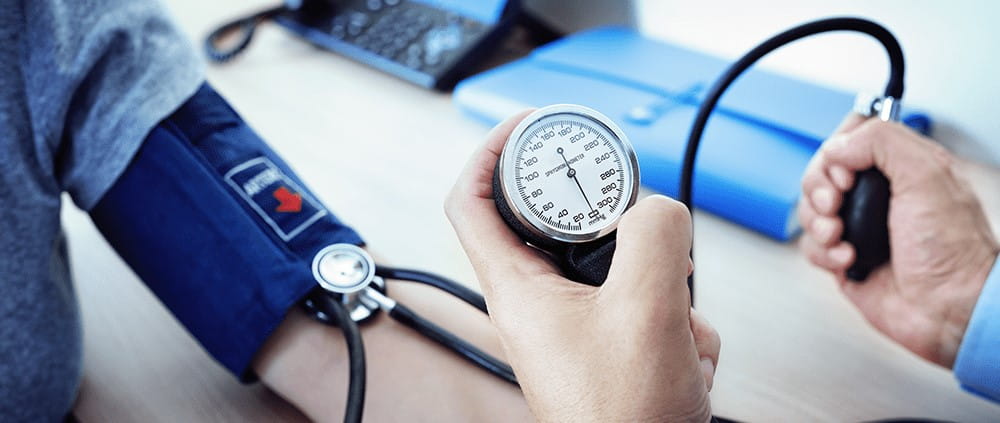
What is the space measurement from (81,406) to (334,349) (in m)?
0.19

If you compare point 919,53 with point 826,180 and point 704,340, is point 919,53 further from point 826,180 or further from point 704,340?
point 704,340

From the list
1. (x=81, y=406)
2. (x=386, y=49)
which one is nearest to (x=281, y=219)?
(x=81, y=406)

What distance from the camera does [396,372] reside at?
536mm

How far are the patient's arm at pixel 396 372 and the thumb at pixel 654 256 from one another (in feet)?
0.59

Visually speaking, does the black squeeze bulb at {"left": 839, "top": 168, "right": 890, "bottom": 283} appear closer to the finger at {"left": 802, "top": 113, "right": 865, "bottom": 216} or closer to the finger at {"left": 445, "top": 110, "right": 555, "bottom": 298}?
the finger at {"left": 802, "top": 113, "right": 865, "bottom": 216}

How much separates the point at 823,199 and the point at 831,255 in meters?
0.05

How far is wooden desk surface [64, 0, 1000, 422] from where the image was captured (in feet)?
1.77

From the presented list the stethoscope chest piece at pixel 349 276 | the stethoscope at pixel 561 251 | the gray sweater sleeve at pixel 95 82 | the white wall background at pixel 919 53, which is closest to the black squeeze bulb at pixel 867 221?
the stethoscope at pixel 561 251

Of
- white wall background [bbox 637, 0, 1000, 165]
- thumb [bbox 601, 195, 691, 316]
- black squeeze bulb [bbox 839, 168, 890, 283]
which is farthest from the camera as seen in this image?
white wall background [bbox 637, 0, 1000, 165]

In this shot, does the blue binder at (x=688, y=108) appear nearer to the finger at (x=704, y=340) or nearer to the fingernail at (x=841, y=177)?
the fingernail at (x=841, y=177)

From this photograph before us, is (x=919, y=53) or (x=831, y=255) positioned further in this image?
(x=919, y=53)

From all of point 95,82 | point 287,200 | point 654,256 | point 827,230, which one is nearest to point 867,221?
point 827,230

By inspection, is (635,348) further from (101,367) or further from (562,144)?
(101,367)

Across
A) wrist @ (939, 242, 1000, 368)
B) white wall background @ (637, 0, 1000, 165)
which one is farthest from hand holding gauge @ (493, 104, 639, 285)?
white wall background @ (637, 0, 1000, 165)
